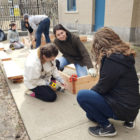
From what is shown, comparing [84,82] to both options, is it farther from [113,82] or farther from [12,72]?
[12,72]

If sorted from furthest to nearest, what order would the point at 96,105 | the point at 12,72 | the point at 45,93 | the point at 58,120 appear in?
the point at 12,72
the point at 45,93
the point at 58,120
the point at 96,105

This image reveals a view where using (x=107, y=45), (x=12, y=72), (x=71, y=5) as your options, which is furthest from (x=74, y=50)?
(x=71, y=5)

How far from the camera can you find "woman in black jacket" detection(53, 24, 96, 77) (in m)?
3.61

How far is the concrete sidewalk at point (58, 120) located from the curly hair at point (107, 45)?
967 millimetres

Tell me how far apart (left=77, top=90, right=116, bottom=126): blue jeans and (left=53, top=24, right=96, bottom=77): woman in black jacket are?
1482 mm

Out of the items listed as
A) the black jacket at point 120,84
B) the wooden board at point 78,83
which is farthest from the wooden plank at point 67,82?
the black jacket at point 120,84

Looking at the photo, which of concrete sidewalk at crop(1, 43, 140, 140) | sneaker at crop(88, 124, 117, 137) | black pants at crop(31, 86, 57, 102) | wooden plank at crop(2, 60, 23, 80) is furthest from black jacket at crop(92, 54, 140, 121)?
wooden plank at crop(2, 60, 23, 80)

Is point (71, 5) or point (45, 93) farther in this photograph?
point (71, 5)

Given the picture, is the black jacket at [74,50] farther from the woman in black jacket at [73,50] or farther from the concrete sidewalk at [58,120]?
the concrete sidewalk at [58,120]

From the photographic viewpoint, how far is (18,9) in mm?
13156

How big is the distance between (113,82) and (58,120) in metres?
1.08

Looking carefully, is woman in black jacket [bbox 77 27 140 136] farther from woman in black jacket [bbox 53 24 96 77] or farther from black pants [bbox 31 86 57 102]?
woman in black jacket [bbox 53 24 96 77]

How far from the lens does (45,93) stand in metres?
3.04

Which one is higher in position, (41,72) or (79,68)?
(41,72)
